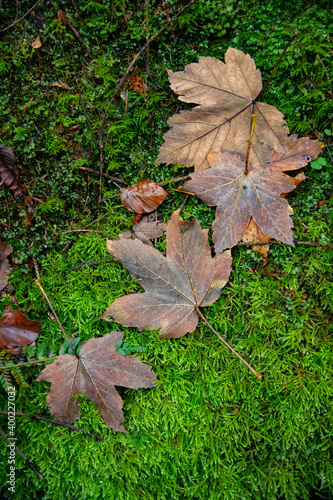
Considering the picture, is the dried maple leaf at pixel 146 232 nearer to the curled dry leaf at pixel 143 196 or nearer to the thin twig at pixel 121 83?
the curled dry leaf at pixel 143 196

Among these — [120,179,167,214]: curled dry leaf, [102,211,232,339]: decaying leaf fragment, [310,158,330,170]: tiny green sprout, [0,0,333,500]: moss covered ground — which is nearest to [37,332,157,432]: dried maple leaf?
[0,0,333,500]: moss covered ground

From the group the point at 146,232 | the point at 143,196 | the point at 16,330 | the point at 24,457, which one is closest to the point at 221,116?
the point at 143,196

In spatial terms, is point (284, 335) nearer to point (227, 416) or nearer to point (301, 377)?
point (301, 377)

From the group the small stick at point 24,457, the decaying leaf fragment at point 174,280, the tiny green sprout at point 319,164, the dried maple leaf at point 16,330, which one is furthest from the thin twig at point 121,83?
the small stick at point 24,457

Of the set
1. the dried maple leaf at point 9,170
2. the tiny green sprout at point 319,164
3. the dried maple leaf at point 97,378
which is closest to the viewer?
the dried maple leaf at point 97,378

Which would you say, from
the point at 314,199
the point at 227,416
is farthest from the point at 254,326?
the point at 314,199
